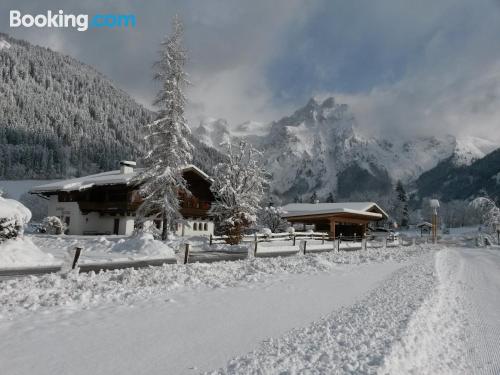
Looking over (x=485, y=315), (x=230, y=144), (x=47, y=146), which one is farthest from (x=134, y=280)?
(x=47, y=146)

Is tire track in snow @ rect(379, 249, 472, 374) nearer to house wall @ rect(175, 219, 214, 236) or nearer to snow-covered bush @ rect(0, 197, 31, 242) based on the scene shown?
snow-covered bush @ rect(0, 197, 31, 242)

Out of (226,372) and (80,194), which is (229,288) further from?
(80,194)

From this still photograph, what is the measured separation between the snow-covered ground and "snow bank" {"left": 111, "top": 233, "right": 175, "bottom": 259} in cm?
1014

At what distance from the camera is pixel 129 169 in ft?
156

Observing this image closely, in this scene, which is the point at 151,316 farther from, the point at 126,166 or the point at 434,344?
the point at 126,166

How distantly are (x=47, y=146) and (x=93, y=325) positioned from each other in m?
166

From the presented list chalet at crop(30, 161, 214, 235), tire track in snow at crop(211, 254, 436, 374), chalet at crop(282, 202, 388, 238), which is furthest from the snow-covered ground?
chalet at crop(282, 202, 388, 238)

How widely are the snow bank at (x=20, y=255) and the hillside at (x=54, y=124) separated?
122m

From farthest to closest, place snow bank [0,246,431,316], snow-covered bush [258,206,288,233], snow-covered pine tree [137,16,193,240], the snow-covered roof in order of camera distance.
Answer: snow-covered bush [258,206,288,233] < the snow-covered roof < snow-covered pine tree [137,16,193,240] < snow bank [0,246,431,316]

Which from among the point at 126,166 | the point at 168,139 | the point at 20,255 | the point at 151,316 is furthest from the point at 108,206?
the point at 151,316

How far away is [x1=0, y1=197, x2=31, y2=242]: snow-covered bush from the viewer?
16141mm

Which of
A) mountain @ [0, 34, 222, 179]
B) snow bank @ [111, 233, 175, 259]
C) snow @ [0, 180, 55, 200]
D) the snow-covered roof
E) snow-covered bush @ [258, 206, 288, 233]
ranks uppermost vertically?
mountain @ [0, 34, 222, 179]

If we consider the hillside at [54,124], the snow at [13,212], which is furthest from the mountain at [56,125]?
the snow at [13,212]

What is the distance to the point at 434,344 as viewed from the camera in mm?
6727
